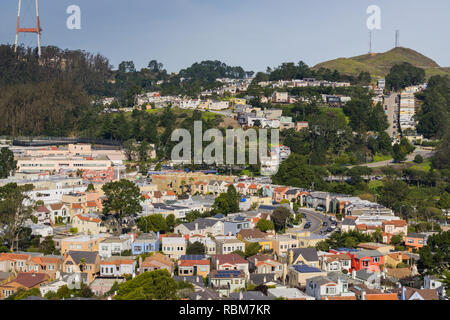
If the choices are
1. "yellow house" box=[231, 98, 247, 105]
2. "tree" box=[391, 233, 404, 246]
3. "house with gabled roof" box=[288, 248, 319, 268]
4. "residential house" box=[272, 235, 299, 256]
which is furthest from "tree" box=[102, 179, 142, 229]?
"yellow house" box=[231, 98, 247, 105]

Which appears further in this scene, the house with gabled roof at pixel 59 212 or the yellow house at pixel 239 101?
the yellow house at pixel 239 101

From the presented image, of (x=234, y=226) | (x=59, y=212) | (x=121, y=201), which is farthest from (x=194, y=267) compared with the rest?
(x=59, y=212)

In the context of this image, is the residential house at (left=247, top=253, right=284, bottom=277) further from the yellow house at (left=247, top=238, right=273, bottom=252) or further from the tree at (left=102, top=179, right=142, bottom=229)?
the tree at (left=102, top=179, right=142, bottom=229)

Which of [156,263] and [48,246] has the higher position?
[156,263]

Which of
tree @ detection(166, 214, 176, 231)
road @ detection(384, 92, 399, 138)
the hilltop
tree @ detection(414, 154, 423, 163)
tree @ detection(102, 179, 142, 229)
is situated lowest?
tree @ detection(166, 214, 176, 231)

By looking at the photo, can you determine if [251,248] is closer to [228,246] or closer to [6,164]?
[228,246]

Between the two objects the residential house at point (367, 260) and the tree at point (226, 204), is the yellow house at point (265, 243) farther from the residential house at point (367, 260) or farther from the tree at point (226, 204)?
the tree at point (226, 204)

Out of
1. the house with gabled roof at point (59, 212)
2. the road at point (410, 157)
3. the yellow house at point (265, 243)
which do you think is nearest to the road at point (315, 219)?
the yellow house at point (265, 243)
